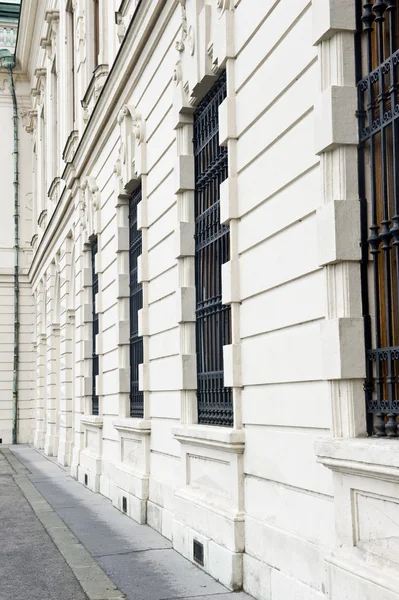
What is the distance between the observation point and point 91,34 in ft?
50.0

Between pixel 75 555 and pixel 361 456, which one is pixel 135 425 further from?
pixel 361 456

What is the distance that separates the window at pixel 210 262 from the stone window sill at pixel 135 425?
1880 mm

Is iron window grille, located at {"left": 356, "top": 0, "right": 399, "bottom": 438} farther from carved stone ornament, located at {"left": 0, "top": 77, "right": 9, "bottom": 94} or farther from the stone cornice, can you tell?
carved stone ornament, located at {"left": 0, "top": 77, "right": 9, "bottom": 94}

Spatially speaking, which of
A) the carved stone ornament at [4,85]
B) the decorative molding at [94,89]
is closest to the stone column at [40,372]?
the carved stone ornament at [4,85]

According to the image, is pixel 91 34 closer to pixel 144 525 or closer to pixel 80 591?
pixel 144 525

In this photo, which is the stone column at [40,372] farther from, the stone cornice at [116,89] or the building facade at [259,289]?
the building facade at [259,289]

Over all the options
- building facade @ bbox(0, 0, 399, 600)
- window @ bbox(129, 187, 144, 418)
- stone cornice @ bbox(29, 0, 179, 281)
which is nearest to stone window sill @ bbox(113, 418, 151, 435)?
building facade @ bbox(0, 0, 399, 600)

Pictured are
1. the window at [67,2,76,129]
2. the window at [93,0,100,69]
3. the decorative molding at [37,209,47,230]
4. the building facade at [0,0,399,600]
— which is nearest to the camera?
the building facade at [0,0,399,600]

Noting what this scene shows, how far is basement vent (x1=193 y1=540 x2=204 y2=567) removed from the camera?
730 centimetres

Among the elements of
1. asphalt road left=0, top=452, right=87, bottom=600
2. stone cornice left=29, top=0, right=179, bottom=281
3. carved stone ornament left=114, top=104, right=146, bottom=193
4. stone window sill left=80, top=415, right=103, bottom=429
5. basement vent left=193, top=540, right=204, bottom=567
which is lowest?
asphalt road left=0, top=452, right=87, bottom=600

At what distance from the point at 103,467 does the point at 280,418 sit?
7.58 m

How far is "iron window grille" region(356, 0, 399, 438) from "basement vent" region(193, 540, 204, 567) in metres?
3.01

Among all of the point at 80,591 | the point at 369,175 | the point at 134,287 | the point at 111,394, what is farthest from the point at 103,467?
the point at 369,175

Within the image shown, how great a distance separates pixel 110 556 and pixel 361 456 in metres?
4.41
